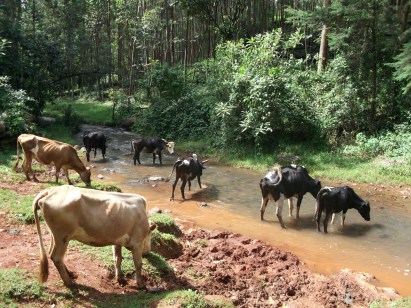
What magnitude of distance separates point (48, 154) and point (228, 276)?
23.6 ft

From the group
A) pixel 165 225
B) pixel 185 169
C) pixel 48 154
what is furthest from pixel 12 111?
pixel 165 225

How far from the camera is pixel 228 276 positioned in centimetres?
746

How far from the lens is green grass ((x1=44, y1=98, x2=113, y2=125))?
29438 mm

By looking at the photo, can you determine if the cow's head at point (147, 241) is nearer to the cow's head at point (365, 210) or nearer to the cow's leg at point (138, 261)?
the cow's leg at point (138, 261)

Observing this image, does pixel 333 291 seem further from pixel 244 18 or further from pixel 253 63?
pixel 244 18

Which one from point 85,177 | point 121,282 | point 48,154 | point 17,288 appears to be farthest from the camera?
point 85,177

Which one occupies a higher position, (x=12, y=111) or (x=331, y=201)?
(x=12, y=111)

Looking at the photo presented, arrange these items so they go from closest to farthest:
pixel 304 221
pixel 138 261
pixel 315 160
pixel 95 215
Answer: pixel 95 215, pixel 138 261, pixel 304 221, pixel 315 160

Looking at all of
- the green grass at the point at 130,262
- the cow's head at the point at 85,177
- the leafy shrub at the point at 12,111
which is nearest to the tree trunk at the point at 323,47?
the cow's head at the point at 85,177

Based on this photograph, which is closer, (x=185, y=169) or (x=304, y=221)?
(x=304, y=221)

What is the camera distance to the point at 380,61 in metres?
18.7

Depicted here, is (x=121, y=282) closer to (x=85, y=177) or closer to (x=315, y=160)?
(x=85, y=177)

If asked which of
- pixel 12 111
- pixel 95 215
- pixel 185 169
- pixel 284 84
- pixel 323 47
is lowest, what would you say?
pixel 185 169

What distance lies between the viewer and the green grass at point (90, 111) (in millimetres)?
29438
